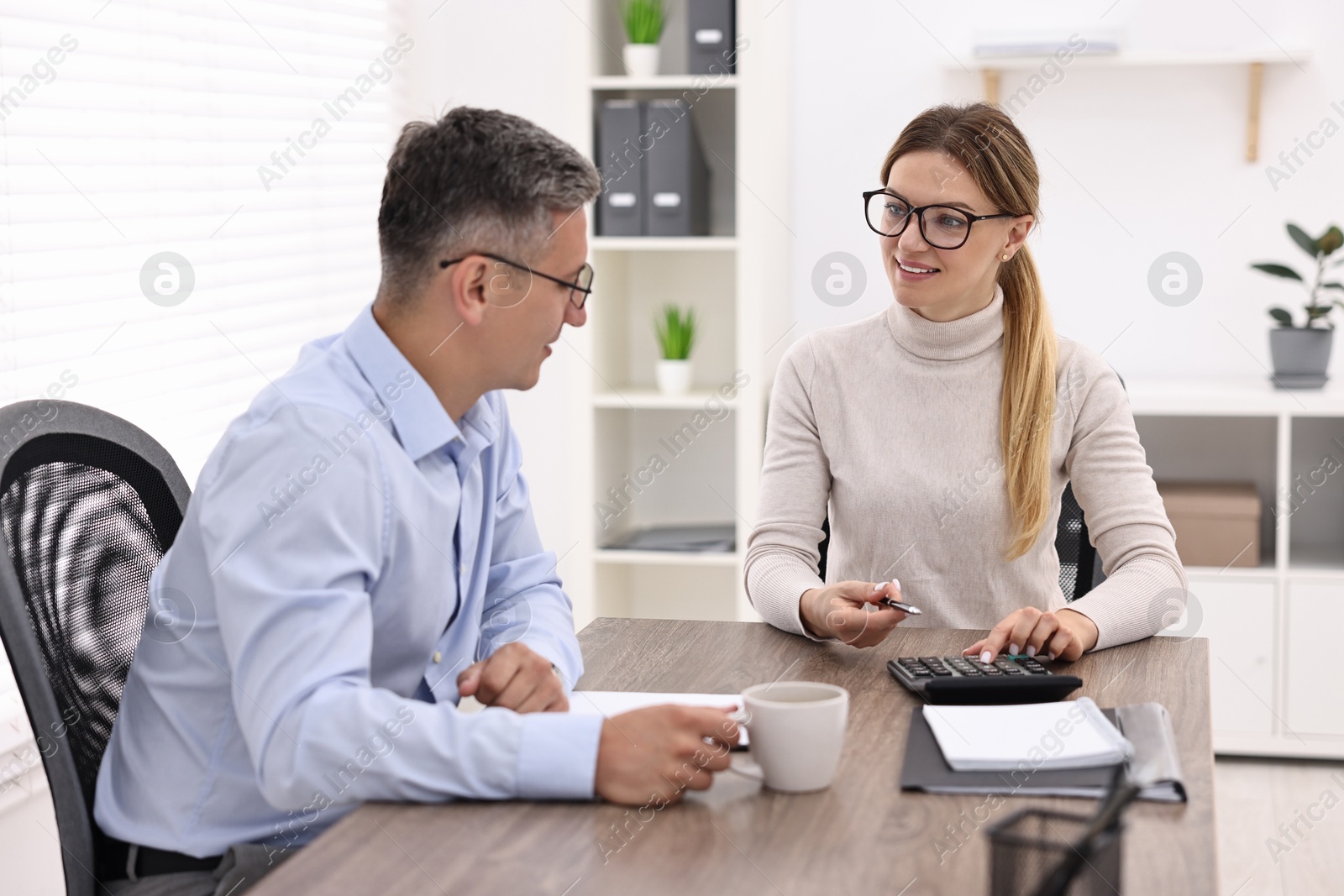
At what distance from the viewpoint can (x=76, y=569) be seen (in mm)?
1163

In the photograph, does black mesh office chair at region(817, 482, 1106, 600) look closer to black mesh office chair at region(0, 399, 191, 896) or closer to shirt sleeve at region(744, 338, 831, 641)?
shirt sleeve at region(744, 338, 831, 641)

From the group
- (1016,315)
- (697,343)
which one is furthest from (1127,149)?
(1016,315)

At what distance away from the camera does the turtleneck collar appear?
1.81 m

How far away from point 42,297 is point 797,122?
77.9 inches

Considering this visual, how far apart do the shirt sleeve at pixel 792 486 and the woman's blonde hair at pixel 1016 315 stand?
0.26 m

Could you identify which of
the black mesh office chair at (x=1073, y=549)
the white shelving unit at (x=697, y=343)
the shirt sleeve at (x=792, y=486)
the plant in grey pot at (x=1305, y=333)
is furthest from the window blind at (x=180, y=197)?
the plant in grey pot at (x=1305, y=333)

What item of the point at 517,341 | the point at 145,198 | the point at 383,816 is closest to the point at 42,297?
the point at 145,198

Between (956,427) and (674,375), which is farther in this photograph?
(674,375)

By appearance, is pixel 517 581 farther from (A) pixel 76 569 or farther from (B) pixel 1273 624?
(B) pixel 1273 624

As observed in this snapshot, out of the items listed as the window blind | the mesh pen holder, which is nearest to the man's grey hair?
the mesh pen holder

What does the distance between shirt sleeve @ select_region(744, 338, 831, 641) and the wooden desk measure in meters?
0.58

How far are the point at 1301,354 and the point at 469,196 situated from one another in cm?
234

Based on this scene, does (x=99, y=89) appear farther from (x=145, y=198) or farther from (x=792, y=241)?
(x=792, y=241)

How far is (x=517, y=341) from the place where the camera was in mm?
1243
